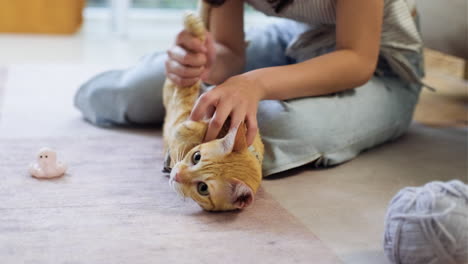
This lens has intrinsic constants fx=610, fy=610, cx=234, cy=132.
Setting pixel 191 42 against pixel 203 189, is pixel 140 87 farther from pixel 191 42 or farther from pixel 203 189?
pixel 203 189

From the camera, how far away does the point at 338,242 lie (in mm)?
900

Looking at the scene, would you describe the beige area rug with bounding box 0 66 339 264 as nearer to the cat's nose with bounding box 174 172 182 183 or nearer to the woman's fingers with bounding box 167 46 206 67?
the cat's nose with bounding box 174 172 182 183

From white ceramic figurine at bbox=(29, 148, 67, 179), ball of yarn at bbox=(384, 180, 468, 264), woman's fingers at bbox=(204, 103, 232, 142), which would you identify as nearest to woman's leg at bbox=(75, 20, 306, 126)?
white ceramic figurine at bbox=(29, 148, 67, 179)

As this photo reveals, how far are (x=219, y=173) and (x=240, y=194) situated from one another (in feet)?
0.16

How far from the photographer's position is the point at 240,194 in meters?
0.90

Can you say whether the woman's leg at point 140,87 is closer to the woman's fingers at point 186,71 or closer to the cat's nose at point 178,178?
the woman's fingers at point 186,71

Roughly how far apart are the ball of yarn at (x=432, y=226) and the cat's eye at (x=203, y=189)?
0.27 meters

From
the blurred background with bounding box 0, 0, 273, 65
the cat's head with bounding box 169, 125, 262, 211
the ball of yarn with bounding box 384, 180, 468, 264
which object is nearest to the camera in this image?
the ball of yarn with bounding box 384, 180, 468, 264

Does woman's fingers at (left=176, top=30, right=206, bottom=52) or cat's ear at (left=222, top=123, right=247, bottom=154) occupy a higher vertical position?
woman's fingers at (left=176, top=30, right=206, bottom=52)

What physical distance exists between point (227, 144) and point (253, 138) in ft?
0.23

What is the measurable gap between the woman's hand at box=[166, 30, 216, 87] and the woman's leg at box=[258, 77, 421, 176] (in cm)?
14

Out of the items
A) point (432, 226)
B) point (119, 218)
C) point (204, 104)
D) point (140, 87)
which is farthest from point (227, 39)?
point (432, 226)

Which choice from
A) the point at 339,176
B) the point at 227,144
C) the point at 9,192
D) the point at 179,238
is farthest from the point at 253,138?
the point at 9,192

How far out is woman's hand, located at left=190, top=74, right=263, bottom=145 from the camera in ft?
3.02
